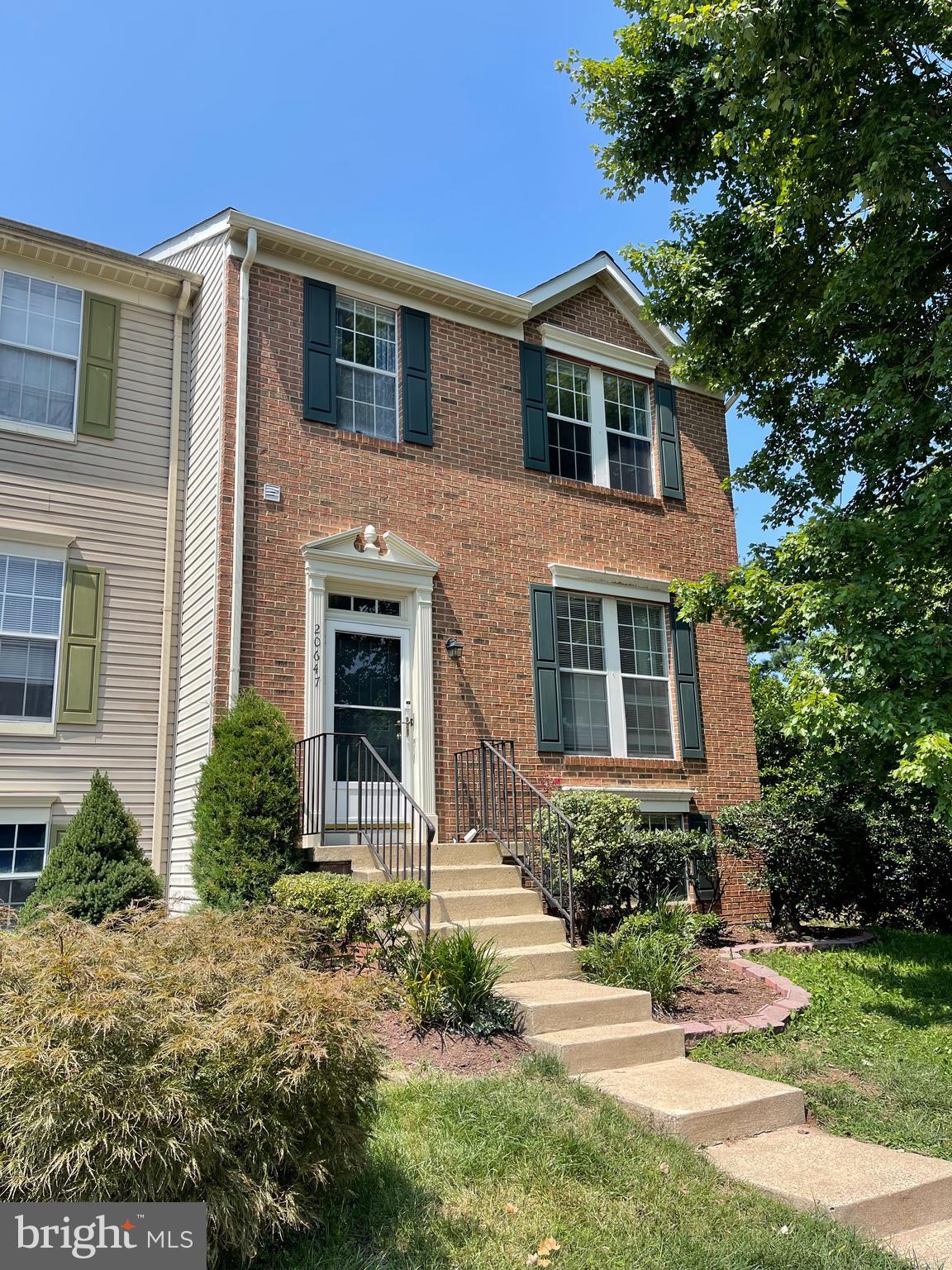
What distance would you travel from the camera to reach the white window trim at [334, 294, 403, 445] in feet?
32.5

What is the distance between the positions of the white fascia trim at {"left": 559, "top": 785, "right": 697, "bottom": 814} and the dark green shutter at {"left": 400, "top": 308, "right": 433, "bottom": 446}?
410 cm

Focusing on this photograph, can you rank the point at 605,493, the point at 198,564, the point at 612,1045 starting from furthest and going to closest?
1. the point at 605,493
2. the point at 198,564
3. the point at 612,1045

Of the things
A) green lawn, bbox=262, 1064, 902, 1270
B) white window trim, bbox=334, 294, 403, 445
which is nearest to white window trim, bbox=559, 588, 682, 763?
white window trim, bbox=334, 294, 403, 445

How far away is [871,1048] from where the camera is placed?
6.45 metres

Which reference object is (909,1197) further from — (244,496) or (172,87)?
(172,87)

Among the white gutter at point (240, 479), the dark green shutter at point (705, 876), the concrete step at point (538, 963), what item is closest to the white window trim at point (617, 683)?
the dark green shutter at point (705, 876)

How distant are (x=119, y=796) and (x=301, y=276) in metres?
5.42

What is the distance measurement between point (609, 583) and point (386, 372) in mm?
3482

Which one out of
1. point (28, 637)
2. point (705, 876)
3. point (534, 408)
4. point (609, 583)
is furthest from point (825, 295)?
point (28, 637)

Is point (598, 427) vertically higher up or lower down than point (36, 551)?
higher up

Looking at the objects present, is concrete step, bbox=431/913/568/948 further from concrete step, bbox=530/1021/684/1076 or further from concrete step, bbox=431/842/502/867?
concrete step, bbox=530/1021/684/1076

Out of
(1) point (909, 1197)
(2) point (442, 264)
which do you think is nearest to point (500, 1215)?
(1) point (909, 1197)

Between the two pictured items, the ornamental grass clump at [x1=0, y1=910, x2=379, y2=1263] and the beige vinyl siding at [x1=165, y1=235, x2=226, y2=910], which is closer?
the ornamental grass clump at [x1=0, y1=910, x2=379, y2=1263]

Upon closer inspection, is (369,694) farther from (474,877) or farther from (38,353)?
(38,353)
